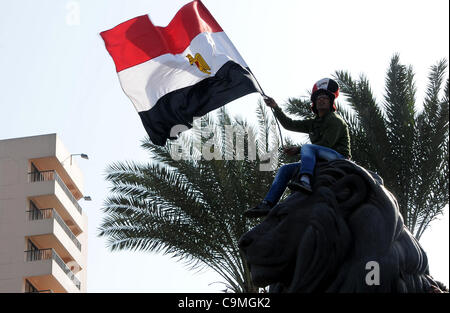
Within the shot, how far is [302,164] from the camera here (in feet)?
23.6

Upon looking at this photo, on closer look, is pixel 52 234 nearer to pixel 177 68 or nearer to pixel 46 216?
pixel 46 216

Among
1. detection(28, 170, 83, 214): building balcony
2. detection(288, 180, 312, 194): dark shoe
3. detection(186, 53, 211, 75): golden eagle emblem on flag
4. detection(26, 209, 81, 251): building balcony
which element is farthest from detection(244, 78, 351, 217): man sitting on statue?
detection(28, 170, 83, 214): building balcony

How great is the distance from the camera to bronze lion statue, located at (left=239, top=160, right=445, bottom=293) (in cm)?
642

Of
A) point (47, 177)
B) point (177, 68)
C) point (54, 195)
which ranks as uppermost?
point (47, 177)

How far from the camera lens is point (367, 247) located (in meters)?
6.48

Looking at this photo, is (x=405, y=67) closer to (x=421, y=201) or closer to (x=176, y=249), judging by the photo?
(x=421, y=201)

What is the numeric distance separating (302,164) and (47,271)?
3748 cm

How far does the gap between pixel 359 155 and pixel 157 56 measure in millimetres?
6701

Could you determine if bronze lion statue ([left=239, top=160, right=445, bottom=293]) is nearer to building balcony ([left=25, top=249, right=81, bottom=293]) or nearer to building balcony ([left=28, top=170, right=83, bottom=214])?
building balcony ([left=25, top=249, right=81, bottom=293])

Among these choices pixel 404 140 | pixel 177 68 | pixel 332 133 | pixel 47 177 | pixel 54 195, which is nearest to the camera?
pixel 332 133

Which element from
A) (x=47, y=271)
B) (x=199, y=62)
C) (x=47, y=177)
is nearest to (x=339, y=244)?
(x=199, y=62)

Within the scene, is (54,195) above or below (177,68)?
above

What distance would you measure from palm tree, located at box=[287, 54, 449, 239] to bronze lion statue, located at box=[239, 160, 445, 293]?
32.0 ft
